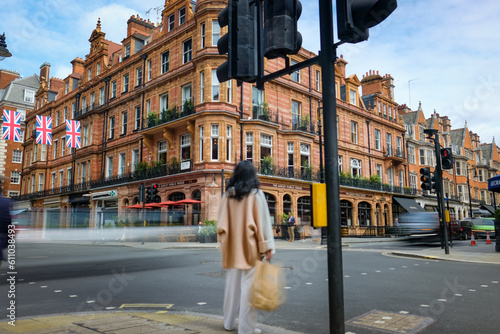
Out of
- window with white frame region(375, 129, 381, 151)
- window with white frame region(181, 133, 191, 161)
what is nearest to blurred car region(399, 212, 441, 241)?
window with white frame region(181, 133, 191, 161)

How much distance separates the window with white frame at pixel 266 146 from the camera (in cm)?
2728

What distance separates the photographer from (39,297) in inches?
240

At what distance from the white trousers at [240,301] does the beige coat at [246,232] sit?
5.7 inches

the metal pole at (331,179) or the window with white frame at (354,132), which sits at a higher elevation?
the window with white frame at (354,132)

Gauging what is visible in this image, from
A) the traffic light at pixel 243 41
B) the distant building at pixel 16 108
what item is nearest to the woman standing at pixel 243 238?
the traffic light at pixel 243 41

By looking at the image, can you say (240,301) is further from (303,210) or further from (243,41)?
(303,210)

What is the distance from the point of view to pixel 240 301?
384 cm

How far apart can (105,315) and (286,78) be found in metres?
27.1

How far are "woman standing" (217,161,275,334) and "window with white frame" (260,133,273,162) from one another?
23.1m

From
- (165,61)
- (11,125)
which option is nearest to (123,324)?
(11,125)

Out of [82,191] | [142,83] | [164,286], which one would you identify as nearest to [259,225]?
[164,286]

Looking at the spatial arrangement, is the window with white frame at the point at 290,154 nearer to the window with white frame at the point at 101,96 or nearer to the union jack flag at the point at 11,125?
the union jack flag at the point at 11,125

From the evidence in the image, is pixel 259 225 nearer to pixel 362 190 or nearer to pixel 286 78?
pixel 286 78

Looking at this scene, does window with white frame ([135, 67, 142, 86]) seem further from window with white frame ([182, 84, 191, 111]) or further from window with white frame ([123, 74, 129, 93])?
window with white frame ([182, 84, 191, 111])
